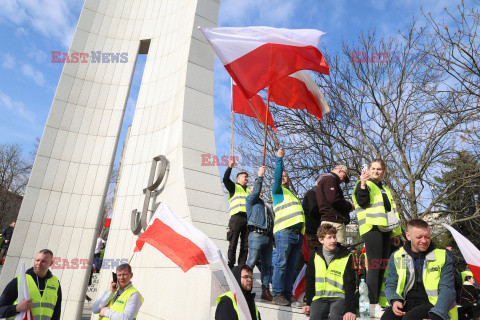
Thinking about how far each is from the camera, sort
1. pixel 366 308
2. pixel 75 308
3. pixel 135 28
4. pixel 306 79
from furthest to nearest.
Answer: pixel 135 28 → pixel 75 308 → pixel 306 79 → pixel 366 308

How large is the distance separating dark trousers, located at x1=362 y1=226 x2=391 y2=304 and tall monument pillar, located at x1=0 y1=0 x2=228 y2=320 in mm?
3413

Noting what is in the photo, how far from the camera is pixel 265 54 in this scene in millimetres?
6219

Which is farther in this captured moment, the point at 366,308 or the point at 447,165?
the point at 447,165

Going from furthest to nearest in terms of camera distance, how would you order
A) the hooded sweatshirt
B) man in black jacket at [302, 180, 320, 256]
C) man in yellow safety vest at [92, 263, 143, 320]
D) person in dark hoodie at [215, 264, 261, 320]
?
man in black jacket at [302, 180, 320, 256] → man in yellow safety vest at [92, 263, 143, 320] → the hooded sweatshirt → person in dark hoodie at [215, 264, 261, 320]

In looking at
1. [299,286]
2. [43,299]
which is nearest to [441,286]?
[299,286]

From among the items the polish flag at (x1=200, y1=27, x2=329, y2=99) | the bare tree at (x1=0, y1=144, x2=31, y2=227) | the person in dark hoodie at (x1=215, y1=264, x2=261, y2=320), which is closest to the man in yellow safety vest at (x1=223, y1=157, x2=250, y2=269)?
the polish flag at (x1=200, y1=27, x2=329, y2=99)

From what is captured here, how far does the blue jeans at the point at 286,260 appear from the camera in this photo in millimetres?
5160

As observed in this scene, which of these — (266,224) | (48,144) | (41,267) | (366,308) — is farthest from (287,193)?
(48,144)

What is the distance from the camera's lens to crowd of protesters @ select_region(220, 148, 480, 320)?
3244 millimetres

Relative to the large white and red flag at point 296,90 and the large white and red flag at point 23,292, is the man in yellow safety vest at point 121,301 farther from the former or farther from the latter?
the large white and red flag at point 296,90

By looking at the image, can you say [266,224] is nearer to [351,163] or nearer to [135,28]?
[135,28]

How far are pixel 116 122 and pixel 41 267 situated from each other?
7.58m

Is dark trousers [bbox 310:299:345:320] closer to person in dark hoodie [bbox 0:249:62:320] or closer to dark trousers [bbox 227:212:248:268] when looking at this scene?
dark trousers [bbox 227:212:248:268]

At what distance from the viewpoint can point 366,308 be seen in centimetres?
478
